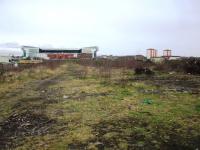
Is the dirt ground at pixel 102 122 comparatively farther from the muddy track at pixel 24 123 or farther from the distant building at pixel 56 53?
the distant building at pixel 56 53

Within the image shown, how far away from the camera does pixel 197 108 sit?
1071cm

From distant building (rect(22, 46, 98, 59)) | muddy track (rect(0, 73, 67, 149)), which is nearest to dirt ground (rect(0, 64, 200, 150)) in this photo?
muddy track (rect(0, 73, 67, 149))

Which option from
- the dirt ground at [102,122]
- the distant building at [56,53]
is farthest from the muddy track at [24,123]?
the distant building at [56,53]

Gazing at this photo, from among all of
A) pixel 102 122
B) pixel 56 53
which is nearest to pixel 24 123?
pixel 102 122

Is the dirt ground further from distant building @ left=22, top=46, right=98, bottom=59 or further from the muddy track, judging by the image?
distant building @ left=22, top=46, right=98, bottom=59

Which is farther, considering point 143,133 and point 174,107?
point 174,107

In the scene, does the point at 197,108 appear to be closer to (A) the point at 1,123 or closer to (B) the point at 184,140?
(B) the point at 184,140

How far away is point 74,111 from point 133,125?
9.03ft

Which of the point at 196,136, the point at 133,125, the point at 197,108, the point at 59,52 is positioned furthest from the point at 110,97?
the point at 59,52

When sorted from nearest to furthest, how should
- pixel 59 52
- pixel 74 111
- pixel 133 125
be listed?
1. pixel 133 125
2. pixel 74 111
3. pixel 59 52

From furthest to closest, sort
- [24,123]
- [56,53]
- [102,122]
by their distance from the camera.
A: [56,53]
[24,123]
[102,122]

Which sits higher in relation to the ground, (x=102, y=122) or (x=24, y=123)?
(x=102, y=122)

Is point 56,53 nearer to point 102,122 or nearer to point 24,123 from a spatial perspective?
point 24,123

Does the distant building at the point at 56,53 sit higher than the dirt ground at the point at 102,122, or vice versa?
the distant building at the point at 56,53
